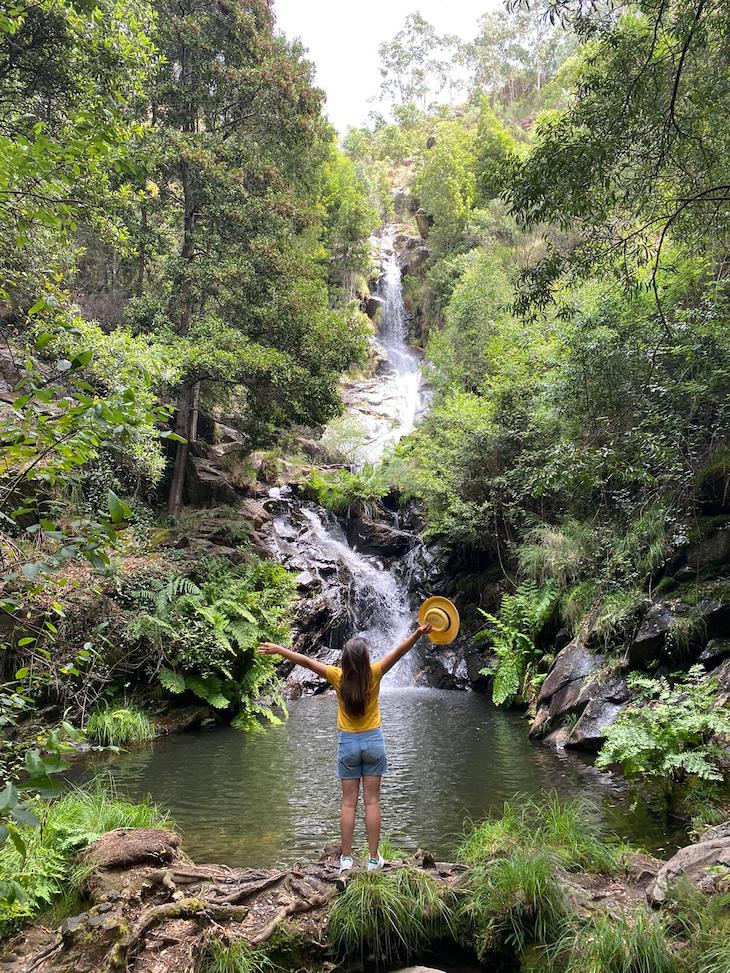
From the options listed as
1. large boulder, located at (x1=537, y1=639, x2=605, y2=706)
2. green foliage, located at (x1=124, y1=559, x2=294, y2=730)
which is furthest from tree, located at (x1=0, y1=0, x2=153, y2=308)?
large boulder, located at (x1=537, y1=639, x2=605, y2=706)

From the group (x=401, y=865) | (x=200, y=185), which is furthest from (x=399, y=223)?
(x=401, y=865)

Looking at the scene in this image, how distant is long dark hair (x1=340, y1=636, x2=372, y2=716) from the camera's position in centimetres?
443

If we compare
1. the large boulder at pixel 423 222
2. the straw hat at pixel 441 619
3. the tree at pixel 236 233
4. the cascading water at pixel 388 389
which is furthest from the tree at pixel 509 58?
the straw hat at pixel 441 619

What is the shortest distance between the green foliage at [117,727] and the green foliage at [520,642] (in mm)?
6577

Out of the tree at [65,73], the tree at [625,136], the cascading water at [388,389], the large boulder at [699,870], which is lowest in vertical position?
the large boulder at [699,870]

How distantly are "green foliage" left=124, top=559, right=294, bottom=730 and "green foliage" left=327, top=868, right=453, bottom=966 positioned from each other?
7236 millimetres

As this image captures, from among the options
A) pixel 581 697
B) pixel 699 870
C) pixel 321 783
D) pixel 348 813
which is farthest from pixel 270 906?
pixel 581 697

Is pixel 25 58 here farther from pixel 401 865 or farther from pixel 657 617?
pixel 657 617

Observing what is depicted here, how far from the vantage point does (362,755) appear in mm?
4473

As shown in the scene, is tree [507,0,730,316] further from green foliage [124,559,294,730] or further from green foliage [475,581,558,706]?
green foliage [124,559,294,730]

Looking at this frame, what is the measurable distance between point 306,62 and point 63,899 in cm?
1927

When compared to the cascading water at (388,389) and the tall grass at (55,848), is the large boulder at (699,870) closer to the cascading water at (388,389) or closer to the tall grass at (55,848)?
the tall grass at (55,848)

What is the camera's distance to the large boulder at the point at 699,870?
3.71 meters

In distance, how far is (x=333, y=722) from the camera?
37.3ft
